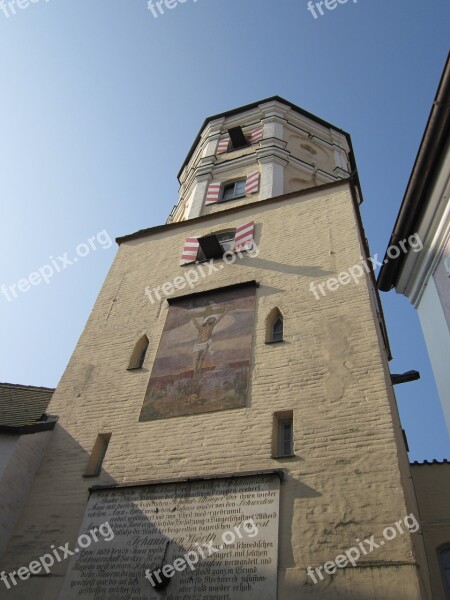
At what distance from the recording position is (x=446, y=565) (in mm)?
9625

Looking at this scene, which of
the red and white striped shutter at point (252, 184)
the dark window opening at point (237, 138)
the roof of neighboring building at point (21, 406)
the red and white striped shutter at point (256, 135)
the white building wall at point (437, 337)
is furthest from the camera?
the dark window opening at point (237, 138)

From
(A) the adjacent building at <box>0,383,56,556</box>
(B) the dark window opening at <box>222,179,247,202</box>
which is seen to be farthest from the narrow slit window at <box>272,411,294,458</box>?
(B) the dark window opening at <box>222,179,247,202</box>

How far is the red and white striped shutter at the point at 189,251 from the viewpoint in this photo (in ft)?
40.7

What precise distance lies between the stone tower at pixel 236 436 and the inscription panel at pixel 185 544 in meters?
0.02

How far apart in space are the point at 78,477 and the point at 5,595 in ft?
5.90

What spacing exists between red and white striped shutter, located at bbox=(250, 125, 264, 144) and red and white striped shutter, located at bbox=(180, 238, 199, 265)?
629 centimetres

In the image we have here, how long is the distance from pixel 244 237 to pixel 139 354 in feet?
13.3

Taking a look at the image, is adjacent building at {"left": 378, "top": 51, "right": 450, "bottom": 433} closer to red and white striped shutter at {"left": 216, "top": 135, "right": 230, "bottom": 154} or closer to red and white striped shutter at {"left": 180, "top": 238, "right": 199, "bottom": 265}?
red and white striped shutter at {"left": 180, "top": 238, "right": 199, "bottom": 265}

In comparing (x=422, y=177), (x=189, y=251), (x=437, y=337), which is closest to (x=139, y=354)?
(x=189, y=251)

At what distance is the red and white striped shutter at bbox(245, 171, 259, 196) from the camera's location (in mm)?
14820

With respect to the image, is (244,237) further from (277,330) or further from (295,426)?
(295,426)

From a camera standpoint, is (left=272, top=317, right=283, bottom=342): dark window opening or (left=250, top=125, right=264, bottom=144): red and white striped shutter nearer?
(left=272, top=317, right=283, bottom=342): dark window opening

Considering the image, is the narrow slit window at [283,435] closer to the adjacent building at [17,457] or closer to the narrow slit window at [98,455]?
the narrow slit window at [98,455]

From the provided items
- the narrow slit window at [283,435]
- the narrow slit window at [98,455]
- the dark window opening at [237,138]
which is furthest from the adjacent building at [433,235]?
the dark window opening at [237,138]
